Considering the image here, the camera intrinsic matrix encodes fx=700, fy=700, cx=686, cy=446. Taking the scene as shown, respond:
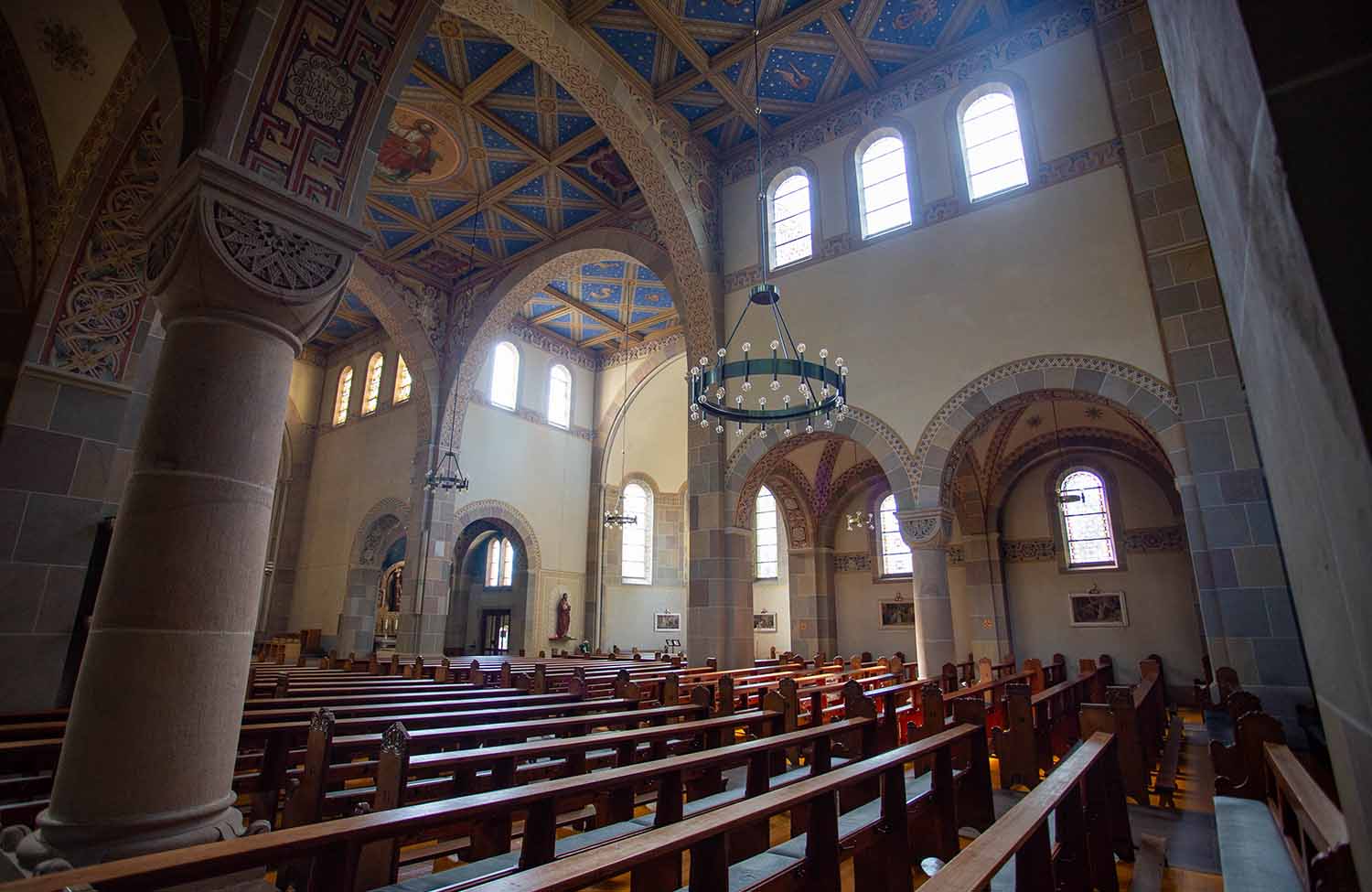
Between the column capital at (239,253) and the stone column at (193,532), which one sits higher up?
the column capital at (239,253)

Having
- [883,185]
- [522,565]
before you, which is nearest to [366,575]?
[522,565]

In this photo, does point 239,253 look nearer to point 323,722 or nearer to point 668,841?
point 323,722

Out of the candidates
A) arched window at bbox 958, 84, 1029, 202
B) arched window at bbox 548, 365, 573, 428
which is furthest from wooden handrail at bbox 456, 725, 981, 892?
arched window at bbox 548, 365, 573, 428

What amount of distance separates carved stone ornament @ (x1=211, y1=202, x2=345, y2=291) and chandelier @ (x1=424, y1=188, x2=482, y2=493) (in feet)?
29.2

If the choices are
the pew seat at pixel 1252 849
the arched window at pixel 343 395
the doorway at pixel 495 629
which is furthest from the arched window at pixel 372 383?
the pew seat at pixel 1252 849

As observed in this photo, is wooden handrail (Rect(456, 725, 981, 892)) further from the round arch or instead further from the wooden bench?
the round arch

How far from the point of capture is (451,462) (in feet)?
45.8

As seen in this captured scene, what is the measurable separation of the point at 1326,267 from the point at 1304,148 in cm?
12

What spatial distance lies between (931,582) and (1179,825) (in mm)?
Answer: 4406

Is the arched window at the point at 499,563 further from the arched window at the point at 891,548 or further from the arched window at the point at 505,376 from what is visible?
the arched window at the point at 891,548

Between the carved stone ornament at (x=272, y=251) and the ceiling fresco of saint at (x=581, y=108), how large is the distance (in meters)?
6.60

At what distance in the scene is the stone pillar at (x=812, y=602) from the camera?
1505 cm

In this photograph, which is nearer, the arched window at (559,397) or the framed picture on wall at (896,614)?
the framed picture on wall at (896,614)

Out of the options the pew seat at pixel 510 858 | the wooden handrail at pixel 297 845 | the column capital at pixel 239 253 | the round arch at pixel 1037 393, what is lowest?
the pew seat at pixel 510 858
